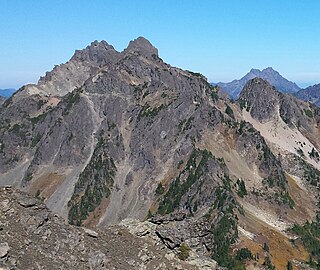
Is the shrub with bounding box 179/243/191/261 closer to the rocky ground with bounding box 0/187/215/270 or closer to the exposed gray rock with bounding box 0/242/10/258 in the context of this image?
the rocky ground with bounding box 0/187/215/270

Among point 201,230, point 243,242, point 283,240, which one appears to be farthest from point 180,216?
point 283,240

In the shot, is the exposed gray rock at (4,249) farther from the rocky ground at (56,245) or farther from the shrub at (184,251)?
the shrub at (184,251)

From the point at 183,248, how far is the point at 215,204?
149962 mm

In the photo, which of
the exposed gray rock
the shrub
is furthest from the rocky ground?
the shrub

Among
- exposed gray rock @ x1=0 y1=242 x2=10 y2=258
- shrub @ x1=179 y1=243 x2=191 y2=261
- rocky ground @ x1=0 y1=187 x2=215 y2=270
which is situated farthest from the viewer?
shrub @ x1=179 y1=243 x2=191 y2=261

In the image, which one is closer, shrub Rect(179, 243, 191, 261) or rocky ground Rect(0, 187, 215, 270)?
rocky ground Rect(0, 187, 215, 270)

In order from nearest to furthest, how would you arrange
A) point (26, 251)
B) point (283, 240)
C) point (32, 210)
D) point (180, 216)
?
point (26, 251) → point (32, 210) → point (180, 216) → point (283, 240)

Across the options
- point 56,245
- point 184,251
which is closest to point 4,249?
point 56,245

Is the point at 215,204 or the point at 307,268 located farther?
the point at 215,204

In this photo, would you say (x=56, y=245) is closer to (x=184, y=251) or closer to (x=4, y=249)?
(x=4, y=249)

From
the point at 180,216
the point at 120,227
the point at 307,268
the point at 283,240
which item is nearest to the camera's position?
the point at 120,227

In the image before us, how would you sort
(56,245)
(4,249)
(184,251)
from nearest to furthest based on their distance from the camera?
(4,249)
(56,245)
(184,251)

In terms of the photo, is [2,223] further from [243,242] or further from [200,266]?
[243,242]

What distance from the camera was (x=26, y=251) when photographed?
39.2 metres
